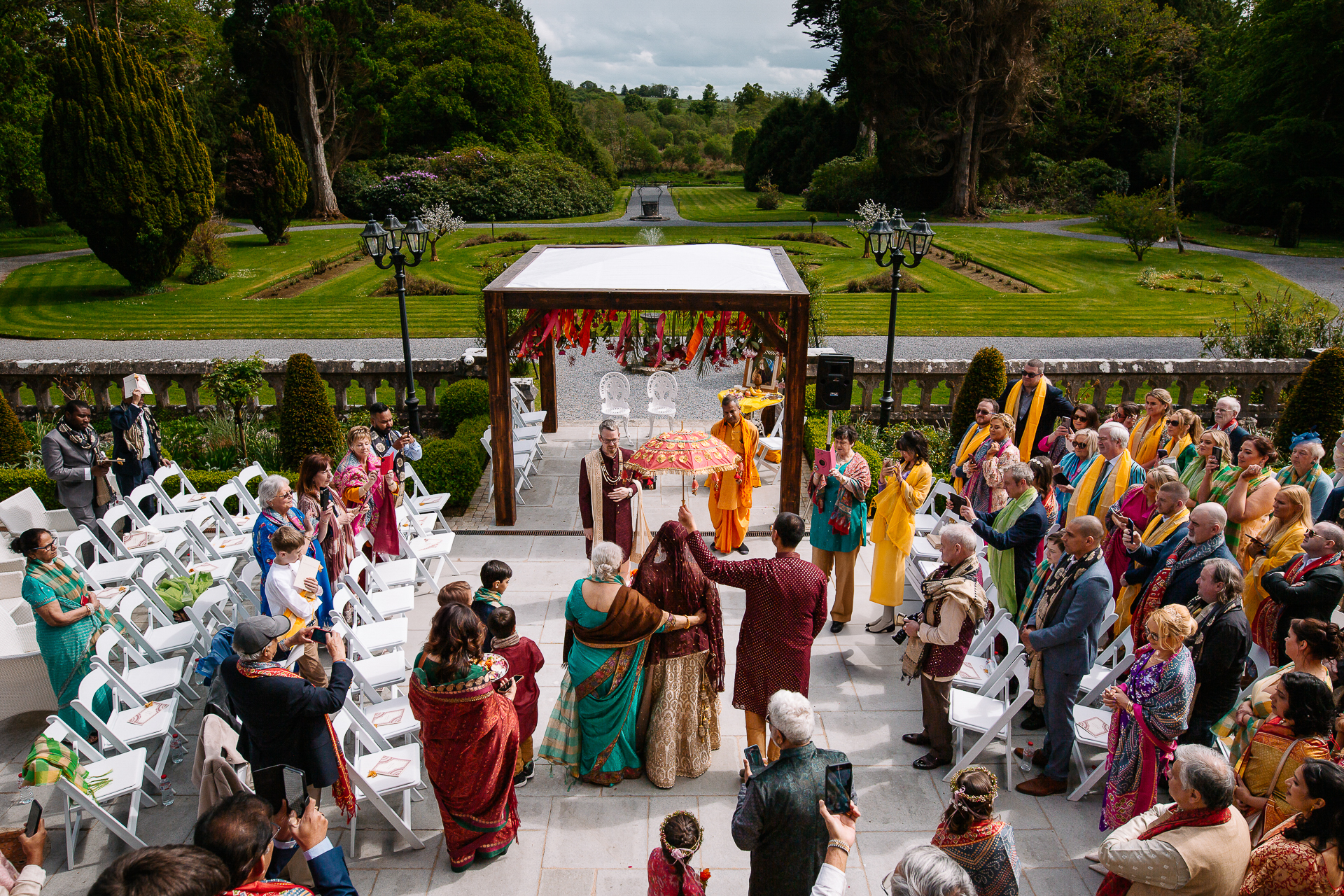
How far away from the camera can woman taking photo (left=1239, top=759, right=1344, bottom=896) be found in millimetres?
3527

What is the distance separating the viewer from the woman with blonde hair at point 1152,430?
29.3 ft

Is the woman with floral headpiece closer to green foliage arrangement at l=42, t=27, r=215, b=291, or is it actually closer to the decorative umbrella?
the decorative umbrella

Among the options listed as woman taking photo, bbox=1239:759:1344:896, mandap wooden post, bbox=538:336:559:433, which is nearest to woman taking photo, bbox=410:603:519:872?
woman taking photo, bbox=1239:759:1344:896

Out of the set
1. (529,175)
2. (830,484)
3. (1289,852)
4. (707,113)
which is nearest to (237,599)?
(830,484)

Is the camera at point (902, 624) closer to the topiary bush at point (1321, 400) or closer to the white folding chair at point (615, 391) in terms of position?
the white folding chair at point (615, 391)

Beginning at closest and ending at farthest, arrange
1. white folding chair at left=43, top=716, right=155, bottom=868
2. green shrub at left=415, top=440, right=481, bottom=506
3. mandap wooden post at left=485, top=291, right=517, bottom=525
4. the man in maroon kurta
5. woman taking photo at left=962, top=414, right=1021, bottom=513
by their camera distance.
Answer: white folding chair at left=43, top=716, right=155, bottom=868 → the man in maroon kurta → woman taking photo at left=962, top=414, right=1021, bottom=513 → mandap wooden post at left=485, top=291, right=517, bottom=525 → green shrub at left=415, top=440, right=481, bottom=506

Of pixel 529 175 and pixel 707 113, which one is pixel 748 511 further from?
pixel 707 113

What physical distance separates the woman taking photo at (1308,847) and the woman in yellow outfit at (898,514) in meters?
4.08

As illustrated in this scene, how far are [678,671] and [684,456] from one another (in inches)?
92.5

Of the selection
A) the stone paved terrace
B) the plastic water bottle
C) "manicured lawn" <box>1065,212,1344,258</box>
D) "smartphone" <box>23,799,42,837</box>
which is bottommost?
the stone paved terrace

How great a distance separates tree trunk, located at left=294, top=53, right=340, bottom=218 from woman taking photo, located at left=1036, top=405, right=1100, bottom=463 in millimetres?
39819

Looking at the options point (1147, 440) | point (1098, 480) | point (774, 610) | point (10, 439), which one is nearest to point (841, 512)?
point (774, 610)

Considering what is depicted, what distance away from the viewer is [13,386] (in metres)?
13.3

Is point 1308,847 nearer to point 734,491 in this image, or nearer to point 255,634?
point 255,634
